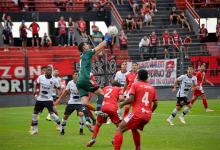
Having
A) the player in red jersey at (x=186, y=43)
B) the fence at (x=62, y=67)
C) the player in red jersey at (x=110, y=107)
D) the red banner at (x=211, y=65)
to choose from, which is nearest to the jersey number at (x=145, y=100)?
the player in red jersey at (x=110, y=107)

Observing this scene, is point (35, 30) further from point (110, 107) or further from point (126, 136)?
point (110, 107)

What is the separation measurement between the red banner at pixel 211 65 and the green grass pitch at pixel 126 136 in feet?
44.3

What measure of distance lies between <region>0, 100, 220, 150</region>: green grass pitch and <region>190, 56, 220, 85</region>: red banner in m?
13.5

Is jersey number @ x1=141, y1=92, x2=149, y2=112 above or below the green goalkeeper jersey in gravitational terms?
below

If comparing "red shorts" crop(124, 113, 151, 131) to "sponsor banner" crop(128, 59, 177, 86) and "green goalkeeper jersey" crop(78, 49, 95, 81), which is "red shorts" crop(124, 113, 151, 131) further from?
"sponsor banner" crop(128, 59, 177, 86)

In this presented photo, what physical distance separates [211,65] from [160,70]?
3205 millimetres

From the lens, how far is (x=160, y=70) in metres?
43.4

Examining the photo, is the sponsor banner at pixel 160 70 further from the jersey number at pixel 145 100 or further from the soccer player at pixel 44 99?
the jersey number at pixel 145 100

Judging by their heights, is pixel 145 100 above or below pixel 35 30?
below

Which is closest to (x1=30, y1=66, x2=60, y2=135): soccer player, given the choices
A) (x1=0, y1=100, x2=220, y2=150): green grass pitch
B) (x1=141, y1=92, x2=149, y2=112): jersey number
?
(x1=0, y1=100, x2=220, y2=150): green grass pitch

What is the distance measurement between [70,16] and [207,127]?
26711 millimetres

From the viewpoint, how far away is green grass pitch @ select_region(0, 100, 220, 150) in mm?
19438

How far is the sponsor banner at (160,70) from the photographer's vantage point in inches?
1704

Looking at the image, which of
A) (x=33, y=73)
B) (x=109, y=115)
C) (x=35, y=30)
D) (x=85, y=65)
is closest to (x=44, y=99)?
(x=85, y=65)
